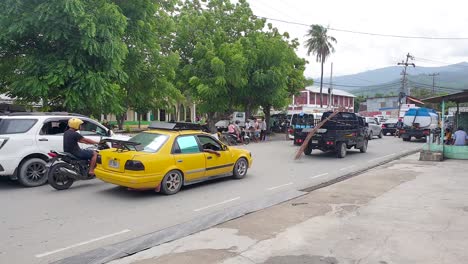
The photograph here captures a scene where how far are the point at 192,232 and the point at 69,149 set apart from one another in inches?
180

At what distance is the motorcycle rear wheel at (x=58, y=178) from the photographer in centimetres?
862

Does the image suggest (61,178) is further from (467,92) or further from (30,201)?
(467,92)

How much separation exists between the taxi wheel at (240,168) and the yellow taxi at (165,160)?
295 mm

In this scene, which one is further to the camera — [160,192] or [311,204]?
[160,192]

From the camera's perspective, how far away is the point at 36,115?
9.50 metres

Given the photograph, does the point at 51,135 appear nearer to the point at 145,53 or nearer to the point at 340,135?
the point at 145,53

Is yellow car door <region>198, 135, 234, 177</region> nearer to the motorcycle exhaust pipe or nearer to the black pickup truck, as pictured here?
the motorcycle exhaust pipe

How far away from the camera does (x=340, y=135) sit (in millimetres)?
15508

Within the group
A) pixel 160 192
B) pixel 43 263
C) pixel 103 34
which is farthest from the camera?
pixel 103 34

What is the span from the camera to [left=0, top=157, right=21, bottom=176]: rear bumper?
863 centimetres

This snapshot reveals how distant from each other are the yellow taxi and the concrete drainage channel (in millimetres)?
1765

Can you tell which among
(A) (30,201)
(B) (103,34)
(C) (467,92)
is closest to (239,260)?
(A) (30,201)

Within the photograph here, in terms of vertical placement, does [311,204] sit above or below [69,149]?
below

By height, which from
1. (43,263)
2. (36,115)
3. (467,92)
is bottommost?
(43,263)
